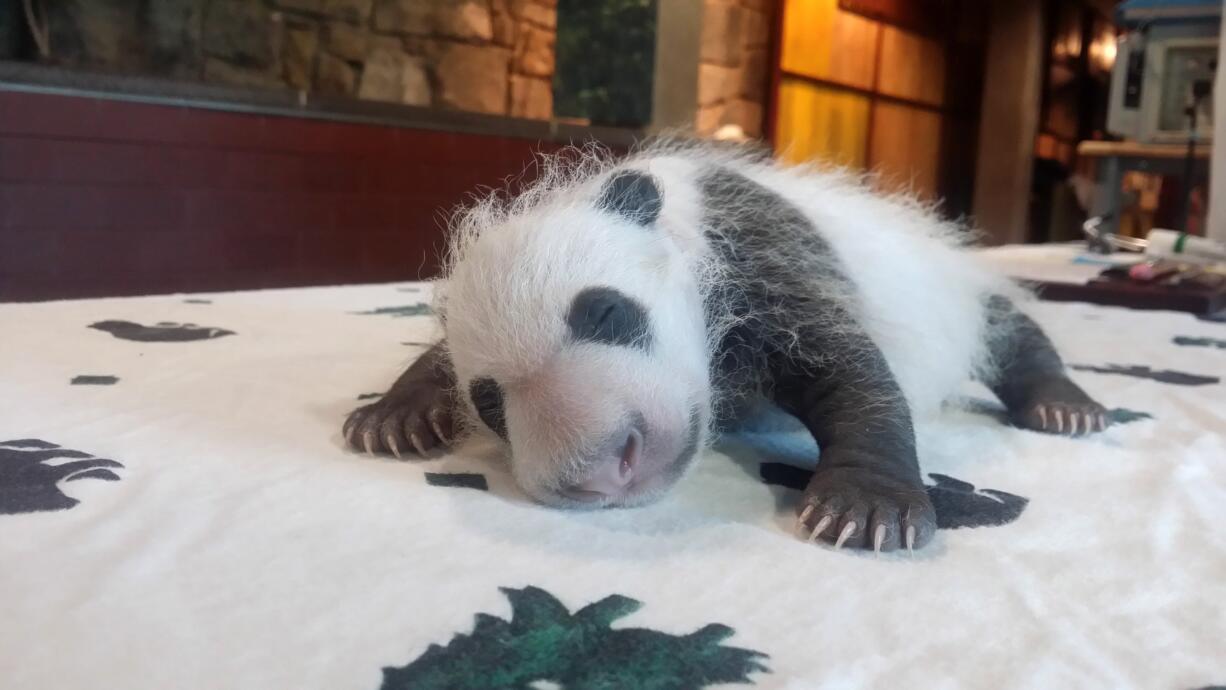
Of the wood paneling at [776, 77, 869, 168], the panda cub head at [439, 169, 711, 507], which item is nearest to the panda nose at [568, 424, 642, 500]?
the panda cub head at [439, 169, 711, 507]

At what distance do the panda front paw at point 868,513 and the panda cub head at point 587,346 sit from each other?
0.15 metres

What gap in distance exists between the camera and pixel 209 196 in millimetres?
3119

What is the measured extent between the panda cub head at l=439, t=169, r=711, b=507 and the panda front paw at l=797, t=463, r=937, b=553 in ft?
0.50

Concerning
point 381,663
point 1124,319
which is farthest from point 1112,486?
point 1124,319

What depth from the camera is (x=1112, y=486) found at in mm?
1222

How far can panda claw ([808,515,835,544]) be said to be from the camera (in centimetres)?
100

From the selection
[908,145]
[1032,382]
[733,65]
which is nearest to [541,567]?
[1032,382]

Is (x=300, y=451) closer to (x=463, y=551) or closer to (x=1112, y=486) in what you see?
(x=463, y=551)

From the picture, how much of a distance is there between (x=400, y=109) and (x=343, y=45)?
335mm

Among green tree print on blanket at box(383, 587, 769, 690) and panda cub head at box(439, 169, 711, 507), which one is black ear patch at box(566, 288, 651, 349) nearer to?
panda cub head at box(439, 169, 711, 507)

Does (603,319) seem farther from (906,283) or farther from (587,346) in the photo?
(906,283)

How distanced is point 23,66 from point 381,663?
2534 mm

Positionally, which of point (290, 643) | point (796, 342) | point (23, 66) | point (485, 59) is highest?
point (485, 59)

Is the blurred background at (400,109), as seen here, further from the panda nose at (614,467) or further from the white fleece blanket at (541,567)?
the panda nose at (614,467)
